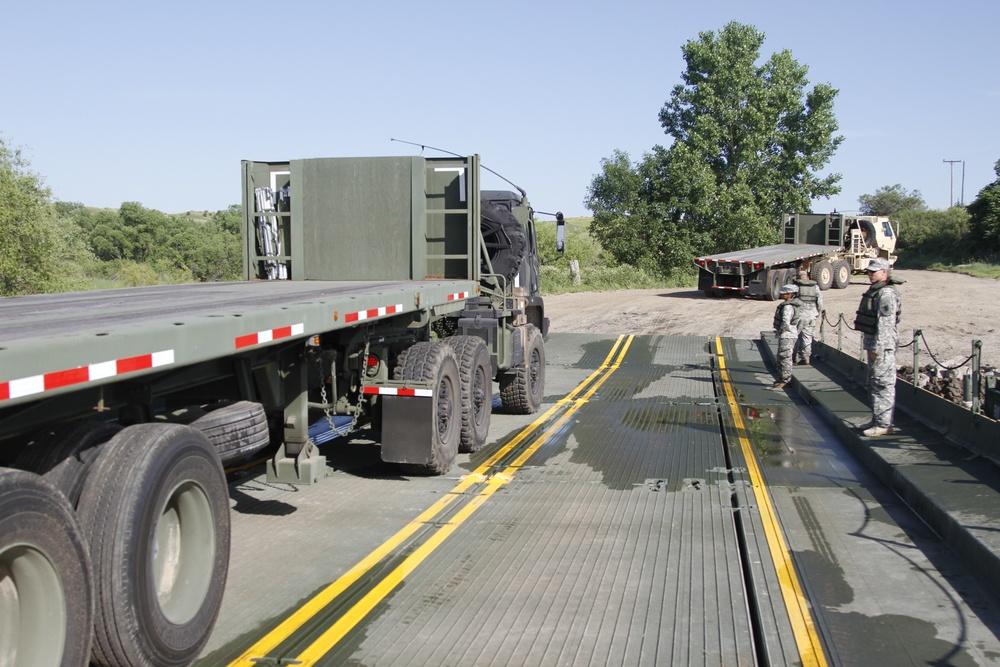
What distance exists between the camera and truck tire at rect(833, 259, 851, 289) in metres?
35.9

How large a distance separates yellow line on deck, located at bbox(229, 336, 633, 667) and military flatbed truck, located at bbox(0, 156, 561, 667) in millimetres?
325

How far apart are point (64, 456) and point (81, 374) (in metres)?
0.60

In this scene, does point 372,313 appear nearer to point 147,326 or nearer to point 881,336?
point 147,326

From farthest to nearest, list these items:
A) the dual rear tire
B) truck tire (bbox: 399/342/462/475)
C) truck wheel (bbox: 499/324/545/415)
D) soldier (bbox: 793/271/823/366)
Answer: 1. soldier (bbox: 793/271/823/366)
2. truck wheel (bbox: 499/324/545/415)
3. truck tire (bbox: 399/342/462/475)
4. the dual rear tire

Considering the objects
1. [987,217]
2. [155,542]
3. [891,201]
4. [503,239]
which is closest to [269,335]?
[155,542]

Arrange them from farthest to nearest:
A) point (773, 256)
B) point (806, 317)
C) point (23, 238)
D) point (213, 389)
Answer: point (773, 256) < point (23, 238) < point (806, 317) < point (213, 389)

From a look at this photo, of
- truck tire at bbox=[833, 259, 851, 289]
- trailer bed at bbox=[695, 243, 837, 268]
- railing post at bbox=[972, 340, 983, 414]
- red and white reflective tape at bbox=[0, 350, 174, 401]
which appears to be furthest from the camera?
truck tire at bbox=[833, 259, 851, 289]

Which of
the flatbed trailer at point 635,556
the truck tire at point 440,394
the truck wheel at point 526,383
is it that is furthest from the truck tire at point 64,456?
the truck wheel at point 526,383

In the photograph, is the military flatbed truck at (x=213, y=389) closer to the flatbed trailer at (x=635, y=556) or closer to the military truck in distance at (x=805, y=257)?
the flatbed trailer at (x=635, y=556)

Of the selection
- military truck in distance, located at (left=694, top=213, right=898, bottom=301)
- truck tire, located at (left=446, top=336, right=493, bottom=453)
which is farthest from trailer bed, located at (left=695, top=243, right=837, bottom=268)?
truck tire, located at (left=446, top=336, right=493, bottom=453)

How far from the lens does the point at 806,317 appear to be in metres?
17.2

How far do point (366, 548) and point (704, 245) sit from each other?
144ft

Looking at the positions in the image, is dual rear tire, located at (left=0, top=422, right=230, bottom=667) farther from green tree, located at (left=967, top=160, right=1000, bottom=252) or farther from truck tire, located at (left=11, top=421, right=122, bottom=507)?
green tree, located at (left=967, top=160, right=1000, bottom=252)

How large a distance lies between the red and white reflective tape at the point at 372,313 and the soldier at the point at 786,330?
9599 mm
